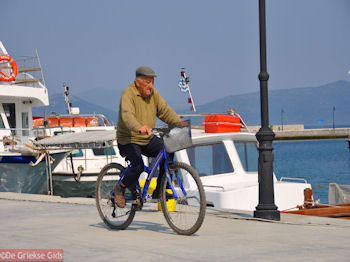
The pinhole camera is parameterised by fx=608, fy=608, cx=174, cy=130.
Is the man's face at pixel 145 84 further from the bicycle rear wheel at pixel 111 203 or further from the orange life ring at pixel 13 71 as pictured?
the orange life ring at pixel 13 71

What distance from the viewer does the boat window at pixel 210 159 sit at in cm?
1192

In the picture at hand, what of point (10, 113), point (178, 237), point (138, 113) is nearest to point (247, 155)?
point (138, 113)

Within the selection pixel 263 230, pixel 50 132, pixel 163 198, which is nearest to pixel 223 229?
pixel 263 230

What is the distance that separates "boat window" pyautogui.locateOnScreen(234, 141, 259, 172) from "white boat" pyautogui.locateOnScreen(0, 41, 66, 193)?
7.56m

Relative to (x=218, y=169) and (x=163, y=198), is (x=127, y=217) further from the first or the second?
(x=218, y=169)

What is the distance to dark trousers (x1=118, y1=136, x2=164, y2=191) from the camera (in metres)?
6.67

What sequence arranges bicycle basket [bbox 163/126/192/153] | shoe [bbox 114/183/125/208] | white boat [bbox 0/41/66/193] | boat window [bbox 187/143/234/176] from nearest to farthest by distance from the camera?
bicycle basket [bbox 163/126/192/153] < shoe [bbox 114/183/125/208] < boat window [bbox 187/143/234/176] < white boat [bbox 0/41/66/193]

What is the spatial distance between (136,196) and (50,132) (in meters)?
17.3

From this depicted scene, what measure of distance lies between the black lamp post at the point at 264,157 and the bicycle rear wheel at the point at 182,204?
67.9 inches

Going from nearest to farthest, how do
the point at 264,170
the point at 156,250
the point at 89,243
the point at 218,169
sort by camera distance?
the point at 156,250 → the point at 89,243 → the point at 264,170 → the point at 218,169

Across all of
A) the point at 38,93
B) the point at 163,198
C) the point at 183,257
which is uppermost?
the point at 38,93

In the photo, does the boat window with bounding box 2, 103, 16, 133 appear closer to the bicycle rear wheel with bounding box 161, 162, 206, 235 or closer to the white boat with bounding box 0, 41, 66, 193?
the white boat with bounding box 0, 41, 66, 193

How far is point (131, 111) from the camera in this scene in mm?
6531

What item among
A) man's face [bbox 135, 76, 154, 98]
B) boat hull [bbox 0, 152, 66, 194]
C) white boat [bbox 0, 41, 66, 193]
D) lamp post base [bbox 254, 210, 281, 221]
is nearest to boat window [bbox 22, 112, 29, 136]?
white boat [bbox 0, 41, 66, 193]
